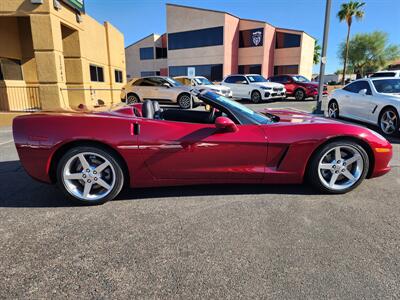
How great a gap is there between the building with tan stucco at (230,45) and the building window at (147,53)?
711 cm

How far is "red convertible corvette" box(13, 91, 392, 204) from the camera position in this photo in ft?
9.63

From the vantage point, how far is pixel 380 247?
229 centimetres

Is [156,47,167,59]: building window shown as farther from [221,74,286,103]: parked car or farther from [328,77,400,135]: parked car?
[328,77,400,135]: parked car

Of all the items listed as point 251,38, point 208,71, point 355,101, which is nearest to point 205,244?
point 355,101

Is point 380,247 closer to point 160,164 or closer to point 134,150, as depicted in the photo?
point 160,164

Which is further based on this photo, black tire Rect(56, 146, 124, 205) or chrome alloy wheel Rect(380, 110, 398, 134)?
chrome alloy wheel Rect(380, 110, 398, 134)

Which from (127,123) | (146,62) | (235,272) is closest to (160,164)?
(127,123)

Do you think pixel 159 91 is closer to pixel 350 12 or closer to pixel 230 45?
pixel 230 45

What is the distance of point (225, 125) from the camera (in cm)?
290

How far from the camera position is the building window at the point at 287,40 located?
1177 inches

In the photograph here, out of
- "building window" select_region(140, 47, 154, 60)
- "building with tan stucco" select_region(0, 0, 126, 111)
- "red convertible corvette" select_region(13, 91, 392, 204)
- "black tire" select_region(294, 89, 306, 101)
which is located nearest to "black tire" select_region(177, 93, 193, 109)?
"building with tan stucco" select_region(0, 0, 126, 111)

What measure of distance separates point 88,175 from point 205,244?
1.52 metres

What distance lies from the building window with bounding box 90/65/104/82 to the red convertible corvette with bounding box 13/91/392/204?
39.9ft

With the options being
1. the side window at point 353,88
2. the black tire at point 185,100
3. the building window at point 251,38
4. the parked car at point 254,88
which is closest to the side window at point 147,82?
the black tire at point 185,100
